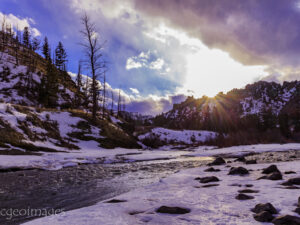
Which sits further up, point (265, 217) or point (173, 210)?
point (265, 217)

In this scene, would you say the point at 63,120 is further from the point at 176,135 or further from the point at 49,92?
the point at 176,135

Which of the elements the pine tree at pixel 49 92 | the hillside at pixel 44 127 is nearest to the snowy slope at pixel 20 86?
the hillside at pixel 44 127

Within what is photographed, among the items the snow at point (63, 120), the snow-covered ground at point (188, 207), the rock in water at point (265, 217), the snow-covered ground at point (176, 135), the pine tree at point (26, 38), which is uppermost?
the pine tree at point (26, 38)

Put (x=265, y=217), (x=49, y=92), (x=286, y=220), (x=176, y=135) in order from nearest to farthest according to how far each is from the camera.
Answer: (x=286, y=220), (x=265, y=217), (x=49, y=92), (x=176, y=135)

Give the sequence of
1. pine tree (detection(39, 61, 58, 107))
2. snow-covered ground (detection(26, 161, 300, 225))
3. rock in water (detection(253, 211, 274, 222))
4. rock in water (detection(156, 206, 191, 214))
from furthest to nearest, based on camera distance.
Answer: pine tree (detection(39, 61, 58, 107)) < rock in water (detection(156, 206, 191, 214)) < snow-covered ground (detection(26, 161, 300, 225)) < rock in water (detection(253, 211, 274, 222))

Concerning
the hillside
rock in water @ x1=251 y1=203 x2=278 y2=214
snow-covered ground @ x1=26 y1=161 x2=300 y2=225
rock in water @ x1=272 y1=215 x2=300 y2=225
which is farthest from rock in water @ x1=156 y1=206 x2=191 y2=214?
the hillside

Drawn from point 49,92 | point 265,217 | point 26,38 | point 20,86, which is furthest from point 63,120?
point 26,38

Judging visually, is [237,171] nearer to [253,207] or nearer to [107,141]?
[253,207]

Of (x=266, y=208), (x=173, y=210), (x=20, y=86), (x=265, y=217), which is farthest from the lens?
(x=20, y=86)

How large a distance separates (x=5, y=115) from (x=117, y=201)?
66.7 ft

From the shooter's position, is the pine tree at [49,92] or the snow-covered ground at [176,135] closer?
the pine tree at [49,92]

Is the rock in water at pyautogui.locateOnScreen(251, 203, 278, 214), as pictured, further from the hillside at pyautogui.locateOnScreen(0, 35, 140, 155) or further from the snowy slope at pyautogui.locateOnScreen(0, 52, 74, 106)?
the snowy slope at pyautogui.locateOnScreen(0, 52, 74, 106)

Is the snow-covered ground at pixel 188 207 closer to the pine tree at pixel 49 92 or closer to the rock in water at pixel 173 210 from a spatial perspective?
the rock in water at pixel 173 210

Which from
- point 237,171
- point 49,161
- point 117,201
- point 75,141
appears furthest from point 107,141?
point 117,201
